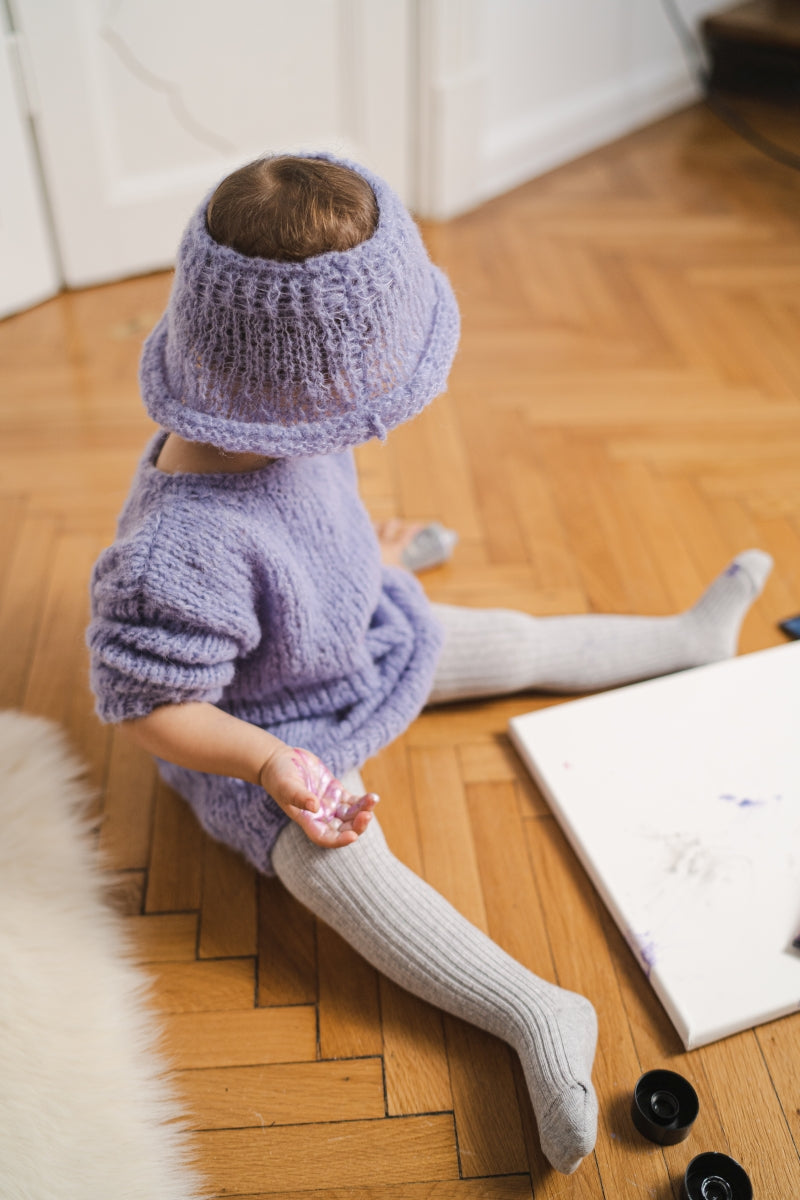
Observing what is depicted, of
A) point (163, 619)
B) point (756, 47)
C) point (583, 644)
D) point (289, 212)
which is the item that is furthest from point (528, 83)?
point (163, 619)

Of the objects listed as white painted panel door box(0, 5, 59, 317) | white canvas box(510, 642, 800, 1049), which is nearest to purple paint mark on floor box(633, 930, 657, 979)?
white canvas box(510, 642, 800, 1049)

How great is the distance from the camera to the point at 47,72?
1.66 m

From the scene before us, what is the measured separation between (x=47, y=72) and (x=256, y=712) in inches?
49.3

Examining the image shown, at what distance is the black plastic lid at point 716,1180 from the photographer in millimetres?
778

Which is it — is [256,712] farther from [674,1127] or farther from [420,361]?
[674,1127]

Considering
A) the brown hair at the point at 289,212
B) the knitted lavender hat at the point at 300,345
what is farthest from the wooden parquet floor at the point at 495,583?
the brown hair at the point at 289,212

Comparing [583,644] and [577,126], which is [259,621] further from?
[577,126]

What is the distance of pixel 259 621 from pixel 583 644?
0.43 m

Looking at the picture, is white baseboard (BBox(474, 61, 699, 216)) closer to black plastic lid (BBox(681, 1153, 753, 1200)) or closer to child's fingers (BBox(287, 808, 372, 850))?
child's fingers (BBox(287, 808, 372, 850))

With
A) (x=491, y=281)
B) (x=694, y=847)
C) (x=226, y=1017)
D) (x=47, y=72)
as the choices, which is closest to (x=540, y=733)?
(x=694, y=847)

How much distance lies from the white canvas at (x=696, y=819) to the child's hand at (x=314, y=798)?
0.28 metres

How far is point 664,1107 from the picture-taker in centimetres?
83

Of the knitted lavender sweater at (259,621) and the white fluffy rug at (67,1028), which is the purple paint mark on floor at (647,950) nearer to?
the knitted lavender sweater at (259,621)

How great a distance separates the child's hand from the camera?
0.83m
